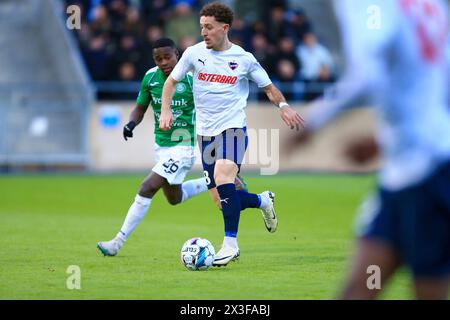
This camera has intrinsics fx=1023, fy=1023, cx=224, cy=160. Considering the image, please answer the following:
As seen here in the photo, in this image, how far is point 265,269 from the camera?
9086mm

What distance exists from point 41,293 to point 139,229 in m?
5.36

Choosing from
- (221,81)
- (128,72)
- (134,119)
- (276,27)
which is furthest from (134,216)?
(276,27)

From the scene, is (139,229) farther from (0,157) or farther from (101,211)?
(0,157)

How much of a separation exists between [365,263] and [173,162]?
5674 mm

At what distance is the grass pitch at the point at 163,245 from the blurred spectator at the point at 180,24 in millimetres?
4560

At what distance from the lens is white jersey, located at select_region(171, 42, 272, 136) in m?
9.57

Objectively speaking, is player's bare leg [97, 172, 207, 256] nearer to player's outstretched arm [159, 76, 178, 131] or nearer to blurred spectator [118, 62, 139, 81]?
player's outstretched arm [159, 76, 178, 131]

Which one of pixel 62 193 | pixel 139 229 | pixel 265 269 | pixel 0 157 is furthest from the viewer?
pixel 0 157

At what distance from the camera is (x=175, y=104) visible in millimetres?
10578

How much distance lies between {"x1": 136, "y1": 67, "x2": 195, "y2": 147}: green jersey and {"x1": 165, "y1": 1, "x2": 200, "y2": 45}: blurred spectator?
12.6m

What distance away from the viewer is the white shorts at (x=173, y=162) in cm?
1028

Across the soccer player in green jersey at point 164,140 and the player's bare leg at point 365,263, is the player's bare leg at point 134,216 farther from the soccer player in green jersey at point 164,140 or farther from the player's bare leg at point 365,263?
the player's bare leg at point 365,263

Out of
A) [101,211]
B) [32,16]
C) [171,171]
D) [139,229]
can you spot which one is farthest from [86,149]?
[171,171]

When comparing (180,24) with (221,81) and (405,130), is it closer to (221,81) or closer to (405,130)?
(221,81)
